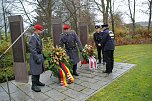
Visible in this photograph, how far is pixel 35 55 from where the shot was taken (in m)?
4.42

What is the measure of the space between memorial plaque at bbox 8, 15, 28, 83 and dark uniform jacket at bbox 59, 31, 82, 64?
126 cm

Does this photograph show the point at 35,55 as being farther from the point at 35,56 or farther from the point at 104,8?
the point at 104,8

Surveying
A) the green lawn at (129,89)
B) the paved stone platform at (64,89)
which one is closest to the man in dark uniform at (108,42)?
the paved stone platform at (64,89)

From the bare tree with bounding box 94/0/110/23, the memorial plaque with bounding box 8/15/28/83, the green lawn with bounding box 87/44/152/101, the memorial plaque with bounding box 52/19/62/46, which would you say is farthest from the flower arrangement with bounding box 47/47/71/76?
the bare tree with bounding box 94/0/110/23

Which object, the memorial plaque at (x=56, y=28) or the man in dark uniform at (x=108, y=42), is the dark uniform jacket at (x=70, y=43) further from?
the memorial plaque at (x=56, y=28)

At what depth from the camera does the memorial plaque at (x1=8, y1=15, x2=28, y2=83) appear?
5160mm

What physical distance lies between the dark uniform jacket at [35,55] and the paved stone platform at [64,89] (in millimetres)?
597

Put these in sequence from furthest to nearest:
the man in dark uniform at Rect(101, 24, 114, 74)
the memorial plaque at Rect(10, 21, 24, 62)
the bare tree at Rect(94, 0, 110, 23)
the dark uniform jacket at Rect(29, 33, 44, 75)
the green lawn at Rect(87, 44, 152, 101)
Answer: the bare tree at Rect(94, 0, 110, 23) → the man in dark uniform at Rect(101, 24, 114, 74) → the memorial plaque at Rect(10, 21, 24, 62) → the dark uniform jacket at Rect(29, 33, 44, 75) → the green lawn at Rect(87, 44, 152, 101)

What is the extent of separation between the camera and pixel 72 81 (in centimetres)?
522

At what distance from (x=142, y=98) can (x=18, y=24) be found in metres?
3.89

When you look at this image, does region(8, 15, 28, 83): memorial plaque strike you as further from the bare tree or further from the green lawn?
the bare tree

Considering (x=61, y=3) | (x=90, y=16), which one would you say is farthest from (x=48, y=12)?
(x=90, y=16)

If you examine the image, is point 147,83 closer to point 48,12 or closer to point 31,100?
point 31,100

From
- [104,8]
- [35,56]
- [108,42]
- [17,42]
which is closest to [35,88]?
[35,56]
